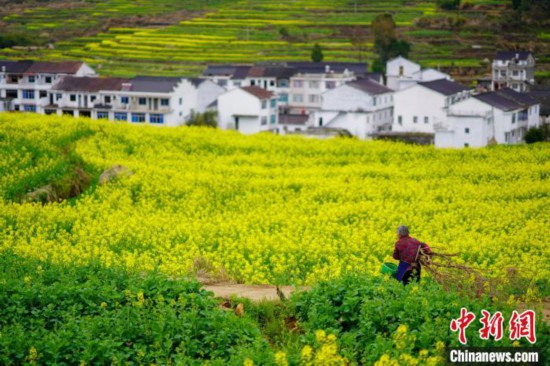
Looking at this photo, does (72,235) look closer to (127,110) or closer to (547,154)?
(547,154)

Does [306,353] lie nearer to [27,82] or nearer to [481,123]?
[481,123]

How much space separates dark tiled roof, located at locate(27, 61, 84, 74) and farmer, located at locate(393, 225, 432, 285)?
51.8m

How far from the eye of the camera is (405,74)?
74.9m

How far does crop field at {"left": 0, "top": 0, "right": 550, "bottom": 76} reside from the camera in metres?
82.3

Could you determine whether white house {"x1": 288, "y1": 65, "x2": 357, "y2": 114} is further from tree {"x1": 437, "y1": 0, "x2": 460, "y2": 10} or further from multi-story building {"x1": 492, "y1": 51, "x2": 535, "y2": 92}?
tree {"x1": 437, "y1": 0, "x2": 460, "y2": 10}

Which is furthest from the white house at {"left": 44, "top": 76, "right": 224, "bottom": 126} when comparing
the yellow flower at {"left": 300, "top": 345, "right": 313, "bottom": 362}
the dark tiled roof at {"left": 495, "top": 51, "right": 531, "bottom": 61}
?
the yellow flower at {"left": 300, "top": 345, "right": 313, "bottom": 362}

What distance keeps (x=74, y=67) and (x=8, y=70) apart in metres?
6.16

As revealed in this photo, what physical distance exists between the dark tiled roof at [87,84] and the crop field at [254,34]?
12.5 metres

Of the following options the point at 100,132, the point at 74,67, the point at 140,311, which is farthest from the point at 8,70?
the point at 140,311

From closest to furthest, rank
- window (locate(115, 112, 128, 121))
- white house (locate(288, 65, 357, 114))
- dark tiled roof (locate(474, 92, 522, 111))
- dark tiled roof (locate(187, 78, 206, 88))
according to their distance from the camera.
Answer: dark tiled roof (locate(474, 92, 522, 111)), window (locate(115, 112, 128, 121)), dark tiled roof (locate(187, 78, 206, 88)), white house (locate(288, 65, 357, 114))

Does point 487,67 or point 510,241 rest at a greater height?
point 487,67

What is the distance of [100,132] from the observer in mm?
34656

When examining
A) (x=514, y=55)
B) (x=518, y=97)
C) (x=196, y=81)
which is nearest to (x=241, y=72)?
(x=196, y=81)

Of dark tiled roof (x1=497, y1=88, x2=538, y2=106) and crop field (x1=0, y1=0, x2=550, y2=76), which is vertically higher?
crop field (x1=0, y1=0, x2=550, y2=76)
